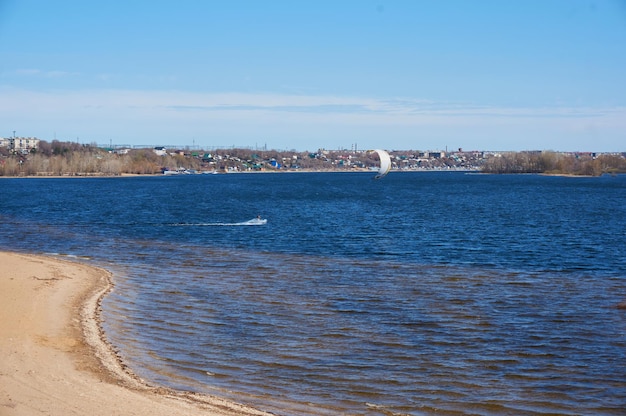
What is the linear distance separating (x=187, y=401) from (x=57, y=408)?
7.15 feet

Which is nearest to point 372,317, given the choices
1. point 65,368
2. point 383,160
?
point 65,368

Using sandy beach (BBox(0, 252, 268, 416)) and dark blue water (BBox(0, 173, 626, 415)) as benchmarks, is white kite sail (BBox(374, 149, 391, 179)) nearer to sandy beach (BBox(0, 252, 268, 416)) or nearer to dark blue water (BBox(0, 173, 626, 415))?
dark blue water (BBox(0, 173, 626, 415))

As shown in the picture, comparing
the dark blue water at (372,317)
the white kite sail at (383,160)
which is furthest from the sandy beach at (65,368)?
the white kite sail at (383,160)

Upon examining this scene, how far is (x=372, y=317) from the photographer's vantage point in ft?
66.9

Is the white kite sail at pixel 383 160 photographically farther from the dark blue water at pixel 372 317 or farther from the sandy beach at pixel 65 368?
the sandy beach at pixel 65 368

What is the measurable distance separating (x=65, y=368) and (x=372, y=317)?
29.5ft

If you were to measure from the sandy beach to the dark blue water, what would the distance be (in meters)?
0.74

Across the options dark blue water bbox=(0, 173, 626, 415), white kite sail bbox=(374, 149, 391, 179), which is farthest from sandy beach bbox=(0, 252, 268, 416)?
white kite sail bbox=(374, 149, 391, 179)

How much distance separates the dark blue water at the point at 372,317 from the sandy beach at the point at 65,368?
737 millimetres

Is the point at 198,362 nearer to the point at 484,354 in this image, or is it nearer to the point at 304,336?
the point at 304,336

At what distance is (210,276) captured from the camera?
92.2ft

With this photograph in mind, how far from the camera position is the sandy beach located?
38.7ft

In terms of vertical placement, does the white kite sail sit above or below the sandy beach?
above

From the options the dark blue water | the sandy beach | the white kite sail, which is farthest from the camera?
the white kite sail
